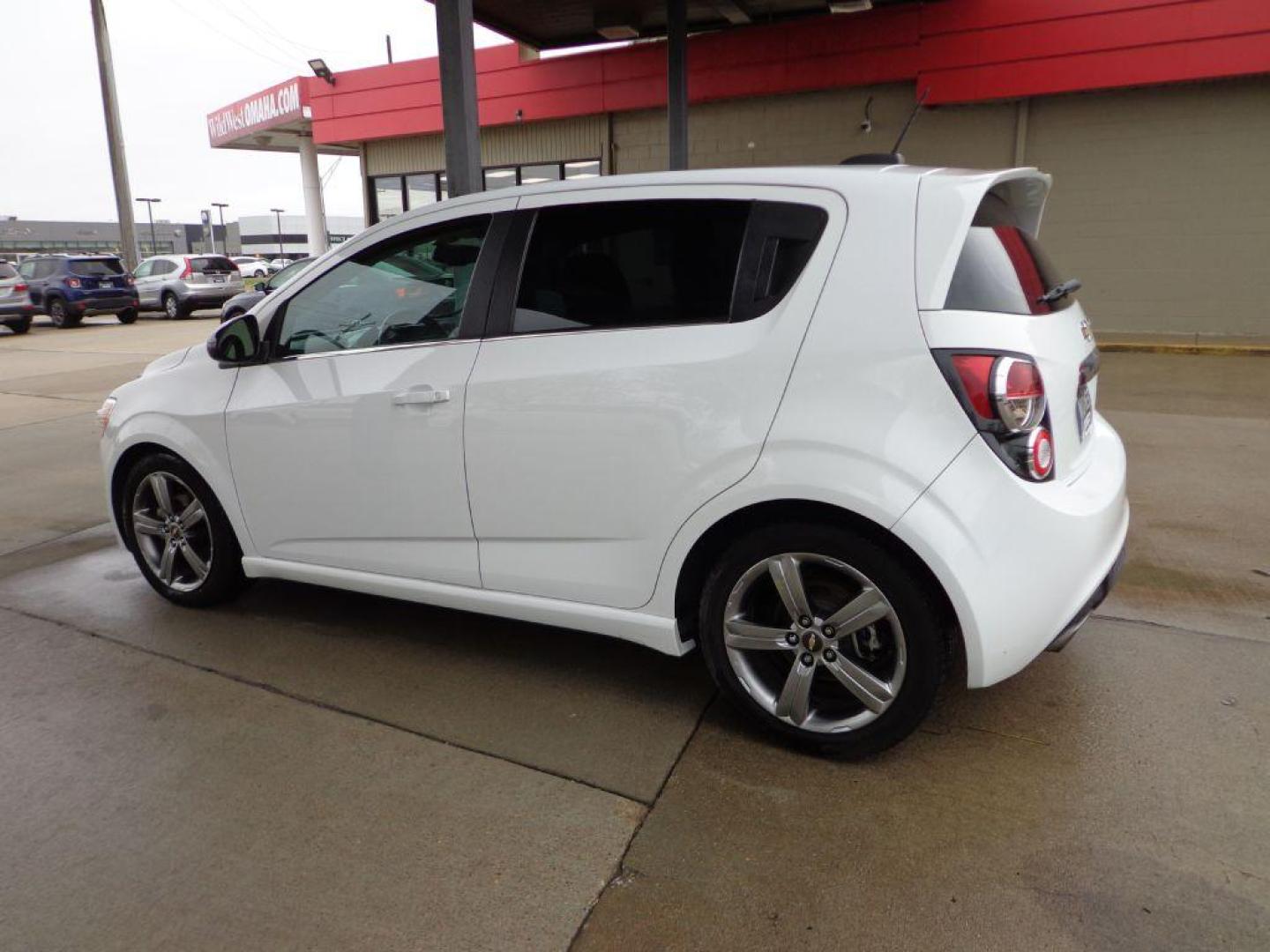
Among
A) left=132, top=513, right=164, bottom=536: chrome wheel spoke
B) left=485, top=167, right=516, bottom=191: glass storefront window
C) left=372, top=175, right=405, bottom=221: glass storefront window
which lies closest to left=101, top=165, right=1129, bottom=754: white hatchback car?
left=132, top=513, right=164, bottom=536: chrome wheel spoke

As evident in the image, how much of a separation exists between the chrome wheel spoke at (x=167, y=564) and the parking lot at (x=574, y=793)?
0.17 metres

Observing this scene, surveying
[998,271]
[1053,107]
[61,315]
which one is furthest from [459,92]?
[61,315]

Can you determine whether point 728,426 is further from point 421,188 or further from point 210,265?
point 210,265

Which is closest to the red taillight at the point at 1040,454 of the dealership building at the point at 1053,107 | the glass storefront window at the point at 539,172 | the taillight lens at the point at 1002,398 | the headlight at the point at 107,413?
the taillight lens at the point at 1002,398

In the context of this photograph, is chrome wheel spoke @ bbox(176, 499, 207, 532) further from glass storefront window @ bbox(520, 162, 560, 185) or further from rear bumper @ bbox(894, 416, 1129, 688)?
glass storefront window @ bbox(520, 162, 560, 185)

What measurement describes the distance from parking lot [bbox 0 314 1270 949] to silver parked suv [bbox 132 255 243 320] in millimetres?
21210

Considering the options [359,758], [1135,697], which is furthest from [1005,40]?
[359,758]

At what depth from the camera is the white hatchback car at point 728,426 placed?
247cm

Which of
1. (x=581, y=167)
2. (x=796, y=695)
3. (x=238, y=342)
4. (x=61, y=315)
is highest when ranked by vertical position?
(x=581, y=167)

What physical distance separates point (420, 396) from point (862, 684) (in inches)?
68.9

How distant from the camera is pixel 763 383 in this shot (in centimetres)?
262

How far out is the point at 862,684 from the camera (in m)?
2.66

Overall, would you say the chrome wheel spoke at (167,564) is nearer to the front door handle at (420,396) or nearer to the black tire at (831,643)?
the front door handle at (420,396)

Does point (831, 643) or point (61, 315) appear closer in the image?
point (831, 643)
